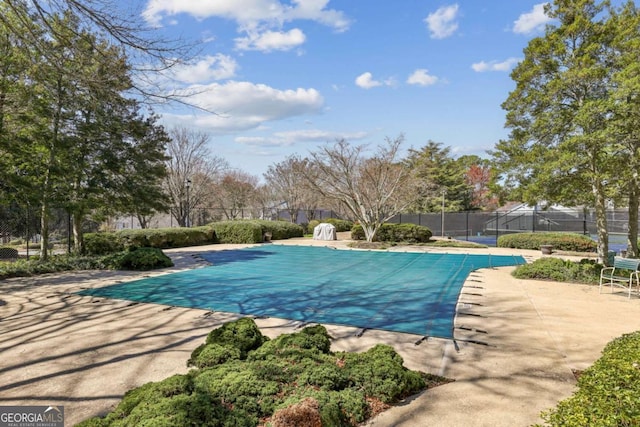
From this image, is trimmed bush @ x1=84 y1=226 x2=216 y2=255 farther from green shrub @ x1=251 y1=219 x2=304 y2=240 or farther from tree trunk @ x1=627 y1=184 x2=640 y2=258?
tree trunk @ x1=627 y1=184 x2=640 y2=258

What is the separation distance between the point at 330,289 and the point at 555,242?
11080mm

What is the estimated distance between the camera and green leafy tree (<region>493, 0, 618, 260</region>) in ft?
25.5

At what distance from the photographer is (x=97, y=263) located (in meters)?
10.1

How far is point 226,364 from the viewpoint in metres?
2.94

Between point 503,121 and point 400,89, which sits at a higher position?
point 400,89

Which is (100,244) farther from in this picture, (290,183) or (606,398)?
(290,183)

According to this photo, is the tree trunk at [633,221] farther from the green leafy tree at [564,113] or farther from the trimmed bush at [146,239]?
the trimmed bush at [146,239]

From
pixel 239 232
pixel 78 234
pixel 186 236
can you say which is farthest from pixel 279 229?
pixel 78 234

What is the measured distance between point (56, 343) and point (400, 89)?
1266 centimetres

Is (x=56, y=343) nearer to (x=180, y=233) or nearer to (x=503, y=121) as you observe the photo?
(x=503, y=121)

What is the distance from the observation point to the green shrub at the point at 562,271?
7.97 m

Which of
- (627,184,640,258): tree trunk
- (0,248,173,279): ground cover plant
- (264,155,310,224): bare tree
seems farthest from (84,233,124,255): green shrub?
(627,184,640,258): tree trunk

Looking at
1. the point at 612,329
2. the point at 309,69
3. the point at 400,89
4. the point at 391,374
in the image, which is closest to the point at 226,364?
the point at 391,374

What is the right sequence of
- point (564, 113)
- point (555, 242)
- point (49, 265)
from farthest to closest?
point (555, 242) → point (49, 265) → point (564, 113)
